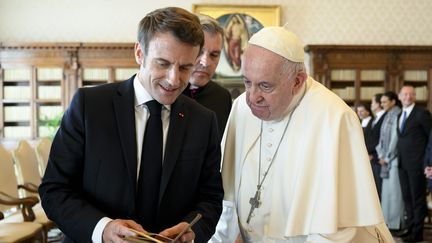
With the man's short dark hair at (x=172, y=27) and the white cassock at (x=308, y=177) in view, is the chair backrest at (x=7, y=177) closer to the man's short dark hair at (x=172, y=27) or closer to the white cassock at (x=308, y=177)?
the white cassock at (x=308, y=177)

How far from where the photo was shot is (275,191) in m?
2.26

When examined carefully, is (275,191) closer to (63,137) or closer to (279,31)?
(279,31)

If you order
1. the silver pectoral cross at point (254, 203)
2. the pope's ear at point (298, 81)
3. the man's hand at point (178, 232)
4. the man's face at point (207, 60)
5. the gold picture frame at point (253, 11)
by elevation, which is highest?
the gold picture frame at point (253, 11)

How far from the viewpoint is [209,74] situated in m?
2.83

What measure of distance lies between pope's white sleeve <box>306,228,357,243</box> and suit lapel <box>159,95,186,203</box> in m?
0.74

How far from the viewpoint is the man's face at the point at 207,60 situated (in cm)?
273

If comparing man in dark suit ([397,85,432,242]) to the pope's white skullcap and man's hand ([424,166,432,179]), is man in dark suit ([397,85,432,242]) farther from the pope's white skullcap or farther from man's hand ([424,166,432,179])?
the pope's white skullcap

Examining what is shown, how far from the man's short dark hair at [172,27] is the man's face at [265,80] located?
14.0 inches

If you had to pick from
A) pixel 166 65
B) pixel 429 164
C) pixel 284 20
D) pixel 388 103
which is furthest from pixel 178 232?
pixel 284 20

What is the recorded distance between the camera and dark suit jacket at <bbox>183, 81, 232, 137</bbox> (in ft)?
9.80

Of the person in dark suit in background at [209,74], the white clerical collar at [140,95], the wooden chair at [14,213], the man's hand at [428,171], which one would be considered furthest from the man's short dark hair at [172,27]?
the man's hand at [428,171]

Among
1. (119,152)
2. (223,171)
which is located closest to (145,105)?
(119,152)

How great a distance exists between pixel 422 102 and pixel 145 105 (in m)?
10.2

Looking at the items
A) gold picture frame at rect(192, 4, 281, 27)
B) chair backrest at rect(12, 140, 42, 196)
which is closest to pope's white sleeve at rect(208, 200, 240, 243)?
chair backrest at rect(12, 140, 42, 196)
